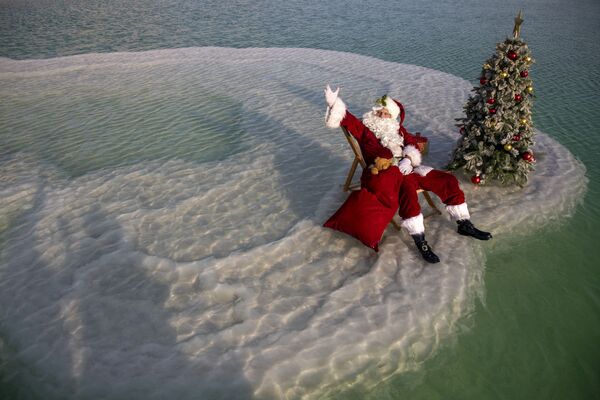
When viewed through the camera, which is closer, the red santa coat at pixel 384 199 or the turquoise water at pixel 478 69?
the turquoise water at pixel 478 69

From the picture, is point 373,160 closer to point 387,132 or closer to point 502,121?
point 387,132

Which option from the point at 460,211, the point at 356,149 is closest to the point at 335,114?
the point at 356,149

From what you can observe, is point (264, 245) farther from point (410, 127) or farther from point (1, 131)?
point (1, 131)

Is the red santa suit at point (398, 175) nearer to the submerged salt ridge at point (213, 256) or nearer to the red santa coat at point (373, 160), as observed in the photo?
the red santa coat at point (373, 160)

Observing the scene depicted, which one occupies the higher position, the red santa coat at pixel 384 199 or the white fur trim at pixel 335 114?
the white fur trim at pixel 335 114

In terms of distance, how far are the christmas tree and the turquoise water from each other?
123 centimetres

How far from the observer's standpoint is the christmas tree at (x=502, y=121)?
550 cm

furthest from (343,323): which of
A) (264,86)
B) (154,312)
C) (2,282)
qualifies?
(264,86)

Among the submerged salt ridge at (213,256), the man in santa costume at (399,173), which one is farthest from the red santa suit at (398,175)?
the submerged salt ridge at (213,256)

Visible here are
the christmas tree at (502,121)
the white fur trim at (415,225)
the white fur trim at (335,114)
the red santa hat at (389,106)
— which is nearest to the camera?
the white fur trim at (415,225)

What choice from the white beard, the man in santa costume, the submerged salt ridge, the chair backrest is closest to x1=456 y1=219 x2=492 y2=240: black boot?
the man in santa costume

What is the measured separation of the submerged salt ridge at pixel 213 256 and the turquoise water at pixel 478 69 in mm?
268

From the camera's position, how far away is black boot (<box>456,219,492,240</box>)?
16.2 feet

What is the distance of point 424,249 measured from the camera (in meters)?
4.74
